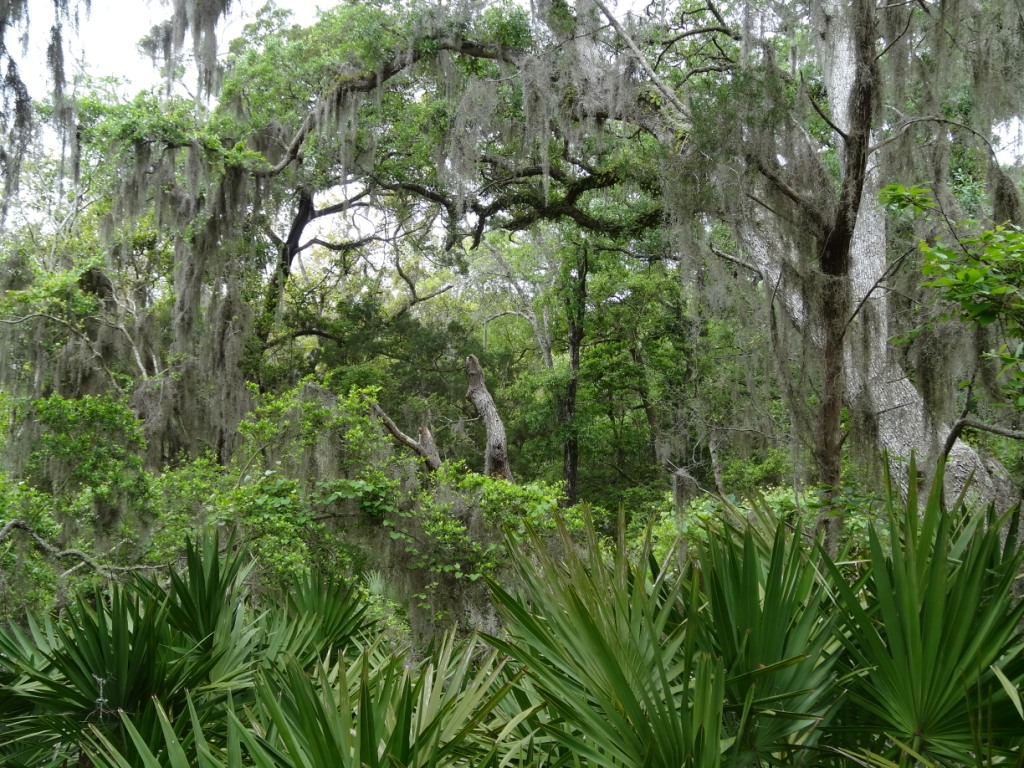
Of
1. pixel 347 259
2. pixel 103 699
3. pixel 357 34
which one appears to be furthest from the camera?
pixel 347 259

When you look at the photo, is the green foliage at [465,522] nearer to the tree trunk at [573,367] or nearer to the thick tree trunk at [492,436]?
the thick tree trunk at [492,436]

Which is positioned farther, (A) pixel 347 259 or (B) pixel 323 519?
(A) pixel 347 259

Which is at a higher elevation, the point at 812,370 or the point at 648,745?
the point at 812,370

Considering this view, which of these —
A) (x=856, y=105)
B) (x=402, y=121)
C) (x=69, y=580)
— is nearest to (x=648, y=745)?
(x=856, y=105)

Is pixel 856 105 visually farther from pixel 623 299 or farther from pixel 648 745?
pixel 623 299

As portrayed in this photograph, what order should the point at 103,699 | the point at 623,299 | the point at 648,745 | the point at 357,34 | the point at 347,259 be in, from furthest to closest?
the point at 623,299 < the point at 347,259 < the point at 357,34 < the point at 103,699 < the point at 648,745

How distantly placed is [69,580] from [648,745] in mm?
7482

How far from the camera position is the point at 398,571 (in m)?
8.16

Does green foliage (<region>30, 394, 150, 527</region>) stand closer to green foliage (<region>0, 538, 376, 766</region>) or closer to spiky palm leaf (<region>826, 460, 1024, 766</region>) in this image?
green foliage (<region>0, 538, 376, 766</region>)

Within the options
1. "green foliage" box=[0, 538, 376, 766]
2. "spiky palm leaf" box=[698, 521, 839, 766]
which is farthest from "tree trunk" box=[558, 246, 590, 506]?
"spiky palm leaf" box=[698, 521, 839, 766]

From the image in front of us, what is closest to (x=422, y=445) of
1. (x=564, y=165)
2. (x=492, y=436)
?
(x=492, y=436)

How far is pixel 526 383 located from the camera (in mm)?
18062

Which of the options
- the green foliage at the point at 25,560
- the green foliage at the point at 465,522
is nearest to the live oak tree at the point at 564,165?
the green foliage at the point at 465,522

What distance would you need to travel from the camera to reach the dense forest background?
90.2 inches
